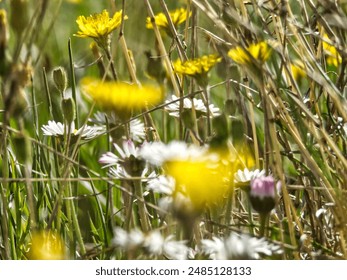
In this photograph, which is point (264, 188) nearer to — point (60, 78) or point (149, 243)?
point (149, 243)

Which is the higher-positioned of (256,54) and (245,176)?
(256,54)

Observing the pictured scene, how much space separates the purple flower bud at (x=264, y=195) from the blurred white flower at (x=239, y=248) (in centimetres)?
3

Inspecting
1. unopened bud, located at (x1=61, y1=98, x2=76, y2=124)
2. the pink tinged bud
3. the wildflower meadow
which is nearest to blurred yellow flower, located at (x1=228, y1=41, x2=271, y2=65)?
the wildflower meadow

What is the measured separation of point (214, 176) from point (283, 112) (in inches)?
11.5

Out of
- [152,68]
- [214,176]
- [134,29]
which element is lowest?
[214,176]

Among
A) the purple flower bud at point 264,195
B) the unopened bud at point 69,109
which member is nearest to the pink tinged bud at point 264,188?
the purple flower bud at point 264,195

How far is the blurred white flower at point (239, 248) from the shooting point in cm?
71

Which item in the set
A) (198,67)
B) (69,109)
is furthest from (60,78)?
(198,67)

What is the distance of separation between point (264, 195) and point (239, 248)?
3.4 inches

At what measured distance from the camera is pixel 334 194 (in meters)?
0.85

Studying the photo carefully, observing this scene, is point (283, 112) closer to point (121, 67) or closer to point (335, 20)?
point (335, 20)

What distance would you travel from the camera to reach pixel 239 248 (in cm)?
72

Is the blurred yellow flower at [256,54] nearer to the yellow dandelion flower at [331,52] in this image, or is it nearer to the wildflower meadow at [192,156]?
the wildflower meadow at [192,156]
